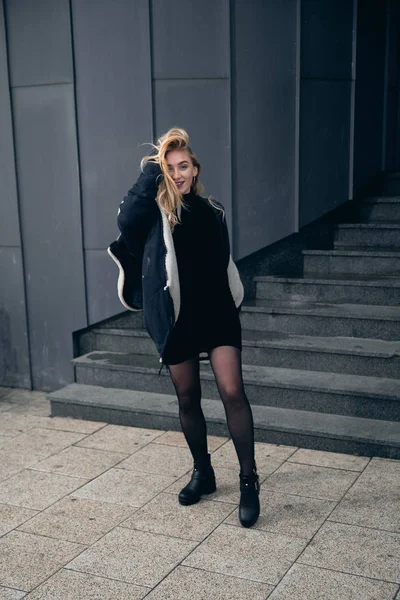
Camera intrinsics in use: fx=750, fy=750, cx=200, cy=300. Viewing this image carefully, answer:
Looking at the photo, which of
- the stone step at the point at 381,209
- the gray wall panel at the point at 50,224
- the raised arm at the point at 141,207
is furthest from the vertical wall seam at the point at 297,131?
the raised arm at the point at 141,207

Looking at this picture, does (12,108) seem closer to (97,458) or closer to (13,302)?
(13,302)

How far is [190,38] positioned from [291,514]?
12.9 ft

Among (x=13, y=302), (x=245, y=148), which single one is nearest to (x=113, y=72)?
(x=245, y=148)

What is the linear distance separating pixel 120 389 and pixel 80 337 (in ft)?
2.76

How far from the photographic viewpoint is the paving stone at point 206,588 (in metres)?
3.41

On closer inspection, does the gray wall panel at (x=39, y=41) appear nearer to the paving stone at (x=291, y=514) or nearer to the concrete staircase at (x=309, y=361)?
the concrete staircase at (x=309, y=361)

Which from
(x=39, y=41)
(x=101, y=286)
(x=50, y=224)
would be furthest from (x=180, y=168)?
(x=39, y=41)

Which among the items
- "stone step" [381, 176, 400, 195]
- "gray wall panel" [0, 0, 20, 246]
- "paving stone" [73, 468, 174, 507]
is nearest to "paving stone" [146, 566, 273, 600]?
"paving stone" [73, 468, 174, 507]

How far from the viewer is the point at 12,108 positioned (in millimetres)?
6676

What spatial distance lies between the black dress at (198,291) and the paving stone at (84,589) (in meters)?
1.18

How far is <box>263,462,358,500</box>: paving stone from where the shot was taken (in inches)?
177

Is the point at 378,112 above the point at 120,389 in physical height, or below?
above

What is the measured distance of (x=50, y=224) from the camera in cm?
671

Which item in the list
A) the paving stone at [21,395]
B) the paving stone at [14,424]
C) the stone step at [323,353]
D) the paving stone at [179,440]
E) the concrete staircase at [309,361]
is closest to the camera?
the concrete staircase at [309,361]
